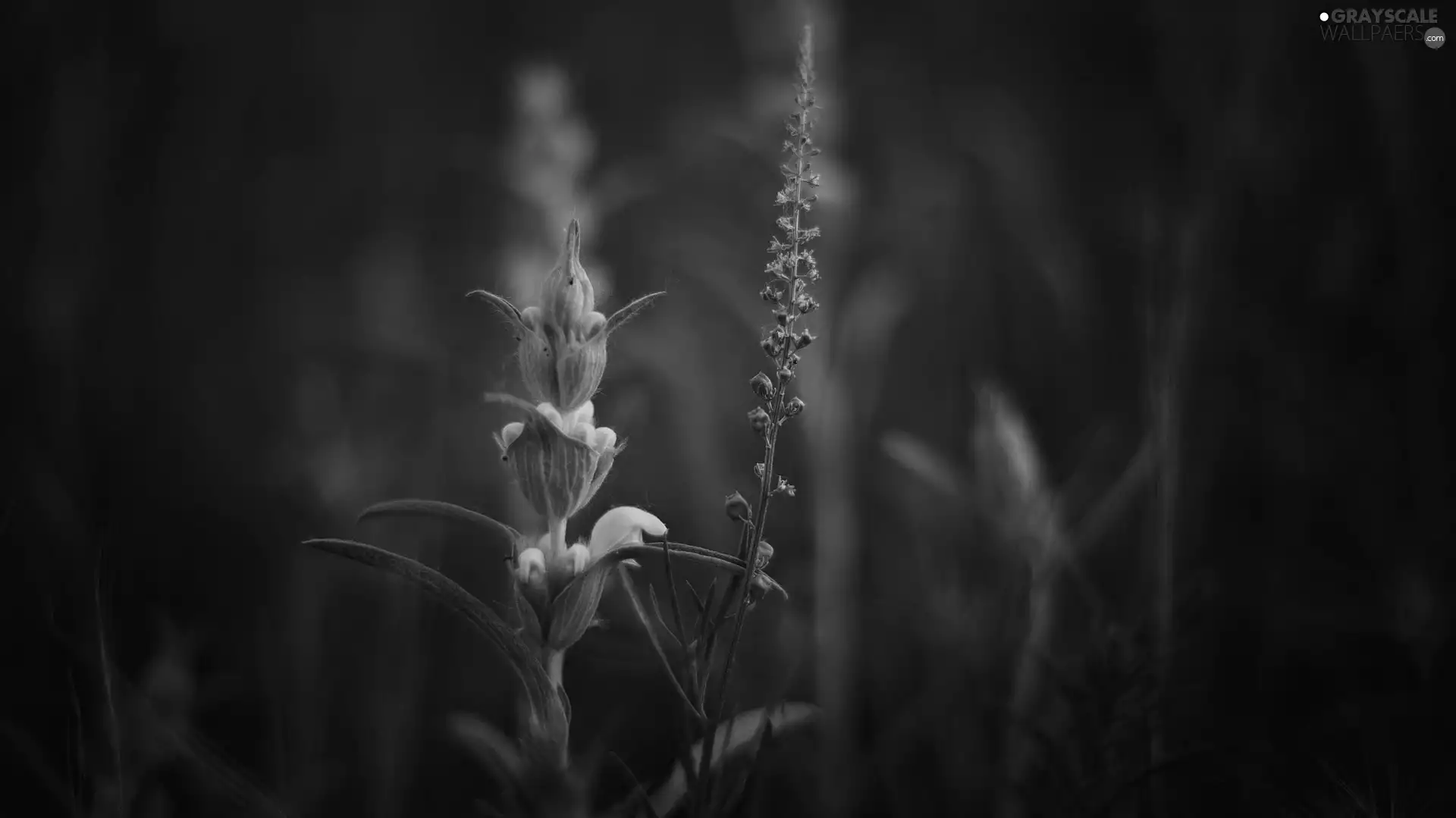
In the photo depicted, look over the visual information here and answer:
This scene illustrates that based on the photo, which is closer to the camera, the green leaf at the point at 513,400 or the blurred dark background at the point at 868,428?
the green leaf at the point at 513,400

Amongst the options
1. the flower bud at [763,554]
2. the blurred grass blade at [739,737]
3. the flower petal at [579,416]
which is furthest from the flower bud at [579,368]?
the blurred grass blade at [739,737]

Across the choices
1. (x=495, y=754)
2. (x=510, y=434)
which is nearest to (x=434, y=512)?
(x=510, y=434)

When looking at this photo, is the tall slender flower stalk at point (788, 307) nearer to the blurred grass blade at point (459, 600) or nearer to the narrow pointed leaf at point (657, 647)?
the narrow pointed leaf at point (657, 647)

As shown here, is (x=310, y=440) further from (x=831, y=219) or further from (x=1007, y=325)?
(x=1007, y=325)

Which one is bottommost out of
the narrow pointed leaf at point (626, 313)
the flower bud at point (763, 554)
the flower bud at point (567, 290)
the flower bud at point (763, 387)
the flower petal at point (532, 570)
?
A: the flower bud at point (763, 554)

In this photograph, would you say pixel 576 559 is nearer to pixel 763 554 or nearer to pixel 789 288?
pixel 763 554

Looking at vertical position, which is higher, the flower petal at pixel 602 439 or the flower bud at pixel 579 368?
the flower bud at pixel 579 368

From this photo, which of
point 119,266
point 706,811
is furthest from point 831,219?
point 119,266

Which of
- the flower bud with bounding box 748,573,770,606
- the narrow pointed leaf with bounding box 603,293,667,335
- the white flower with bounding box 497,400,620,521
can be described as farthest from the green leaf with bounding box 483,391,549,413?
the flower bud with bounding box 748,573,770,606

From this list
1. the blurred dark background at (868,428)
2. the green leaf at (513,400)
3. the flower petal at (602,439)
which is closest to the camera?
the green leaf at (513,400)
